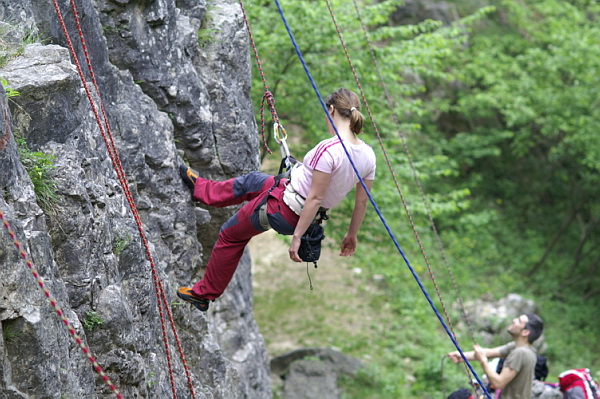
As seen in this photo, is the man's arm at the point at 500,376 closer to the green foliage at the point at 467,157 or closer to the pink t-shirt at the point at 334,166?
the pink t-shirt at the point at 334,166

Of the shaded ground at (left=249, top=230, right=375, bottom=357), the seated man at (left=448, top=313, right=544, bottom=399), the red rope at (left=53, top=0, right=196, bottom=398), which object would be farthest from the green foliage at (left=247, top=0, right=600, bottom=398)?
the red rope at (left=53, top=0, right=196, bottom=398)

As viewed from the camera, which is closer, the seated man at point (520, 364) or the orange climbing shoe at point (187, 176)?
the seated man at point (520, 364)

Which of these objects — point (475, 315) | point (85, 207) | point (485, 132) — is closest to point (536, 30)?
point (485, 132)

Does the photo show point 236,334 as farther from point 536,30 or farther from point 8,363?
point 536,30

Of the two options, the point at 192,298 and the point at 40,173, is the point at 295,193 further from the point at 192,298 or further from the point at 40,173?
the point at 40,173

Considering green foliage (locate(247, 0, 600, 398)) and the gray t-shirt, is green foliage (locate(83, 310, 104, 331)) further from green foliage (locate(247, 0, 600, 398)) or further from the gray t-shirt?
green foliage (locate(247, 0, 600, 398))

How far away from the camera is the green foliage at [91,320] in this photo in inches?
160

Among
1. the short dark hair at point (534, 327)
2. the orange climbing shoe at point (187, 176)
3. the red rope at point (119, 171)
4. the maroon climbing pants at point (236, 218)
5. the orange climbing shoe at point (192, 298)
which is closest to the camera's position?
the red rope at point (119, 171)

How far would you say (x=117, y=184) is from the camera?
4637mm

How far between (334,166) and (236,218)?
1.12m

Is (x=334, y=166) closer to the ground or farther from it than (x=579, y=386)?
farther from it

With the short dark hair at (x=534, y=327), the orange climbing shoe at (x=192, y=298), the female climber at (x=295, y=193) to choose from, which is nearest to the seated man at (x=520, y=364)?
the short dark hair at (x=534, y=327)

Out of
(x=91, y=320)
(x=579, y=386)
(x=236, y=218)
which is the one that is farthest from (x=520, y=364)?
(x=91, y=320)

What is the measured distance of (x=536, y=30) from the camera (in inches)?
710
